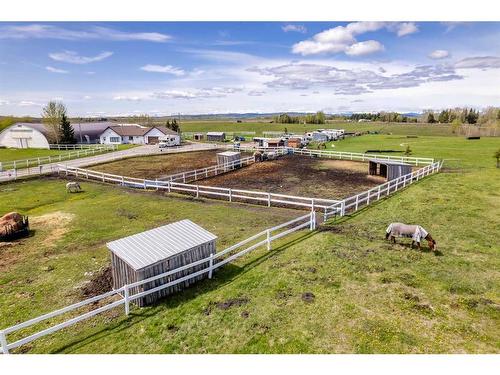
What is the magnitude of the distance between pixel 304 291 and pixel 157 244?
466 centimetres

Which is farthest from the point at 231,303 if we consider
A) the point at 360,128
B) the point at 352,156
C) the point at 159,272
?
the point at 360,128

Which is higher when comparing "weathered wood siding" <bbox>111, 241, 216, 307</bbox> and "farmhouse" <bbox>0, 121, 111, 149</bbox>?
"farmhouse" <bbox>0, 121, 111, 149</bbox>

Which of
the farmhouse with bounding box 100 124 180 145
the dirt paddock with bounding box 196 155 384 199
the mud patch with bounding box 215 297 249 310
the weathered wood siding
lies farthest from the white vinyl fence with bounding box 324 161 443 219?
the farmhouse with bounding box 100 124 180 145

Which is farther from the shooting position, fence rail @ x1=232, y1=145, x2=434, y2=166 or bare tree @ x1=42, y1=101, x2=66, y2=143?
bare tree @ x1=42, y1=101, x2=66, y2=143

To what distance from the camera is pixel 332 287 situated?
Result: 29.6ft

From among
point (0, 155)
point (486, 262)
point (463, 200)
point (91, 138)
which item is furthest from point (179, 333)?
point (91, 138)

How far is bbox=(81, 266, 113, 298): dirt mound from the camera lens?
9.55m

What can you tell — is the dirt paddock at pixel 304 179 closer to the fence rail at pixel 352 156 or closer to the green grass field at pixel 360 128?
the fence rail at pixel 352 156

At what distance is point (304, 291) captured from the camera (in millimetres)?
8852

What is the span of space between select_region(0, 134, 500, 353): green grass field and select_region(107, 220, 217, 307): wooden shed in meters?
0.56

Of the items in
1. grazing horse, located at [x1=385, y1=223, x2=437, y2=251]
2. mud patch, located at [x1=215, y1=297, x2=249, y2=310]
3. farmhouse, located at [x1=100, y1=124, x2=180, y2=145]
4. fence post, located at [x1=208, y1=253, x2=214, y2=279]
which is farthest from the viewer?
farmhouse, located at [x1=100, y1=124, x2=180, y2=145]

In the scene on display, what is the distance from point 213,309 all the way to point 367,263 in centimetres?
551

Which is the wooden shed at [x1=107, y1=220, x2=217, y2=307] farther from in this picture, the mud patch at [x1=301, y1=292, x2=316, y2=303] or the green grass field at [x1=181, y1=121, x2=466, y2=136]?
the green grass field at [x1=181, y1=121, x2=466, y2=136]

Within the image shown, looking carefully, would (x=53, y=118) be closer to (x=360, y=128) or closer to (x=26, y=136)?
(x=26, y=136)
